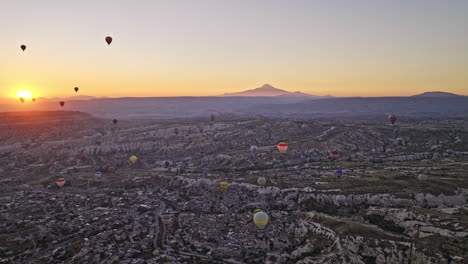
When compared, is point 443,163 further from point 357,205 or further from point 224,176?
point 224,176

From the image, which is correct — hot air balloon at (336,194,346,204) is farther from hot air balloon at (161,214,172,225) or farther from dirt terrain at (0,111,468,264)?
hot air balloon at (161,214,172,225)

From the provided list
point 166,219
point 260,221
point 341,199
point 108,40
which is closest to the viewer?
point 260,221

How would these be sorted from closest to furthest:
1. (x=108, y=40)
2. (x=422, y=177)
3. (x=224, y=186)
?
1. (x=422, y=177)
2. (x=224, y=186)
3. (x=108, y=40)

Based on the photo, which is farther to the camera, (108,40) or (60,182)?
(108,40)

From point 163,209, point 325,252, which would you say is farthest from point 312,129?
point 325,252

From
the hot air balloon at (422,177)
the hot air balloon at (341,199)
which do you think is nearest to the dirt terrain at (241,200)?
the hot air balloon at (341,199)

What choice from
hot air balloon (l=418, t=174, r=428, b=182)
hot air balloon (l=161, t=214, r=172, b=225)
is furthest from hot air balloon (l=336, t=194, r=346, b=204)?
hot air balloon (l=161, t=214, r=172, b=225)

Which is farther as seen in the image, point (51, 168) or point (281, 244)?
point (51, 168)

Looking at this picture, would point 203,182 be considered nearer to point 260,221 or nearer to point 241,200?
point 241,200

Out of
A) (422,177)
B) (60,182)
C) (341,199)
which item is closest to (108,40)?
(60,182)

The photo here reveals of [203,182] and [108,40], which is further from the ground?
[108,40]

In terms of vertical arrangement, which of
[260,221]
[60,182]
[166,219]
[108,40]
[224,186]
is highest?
[108,40]
